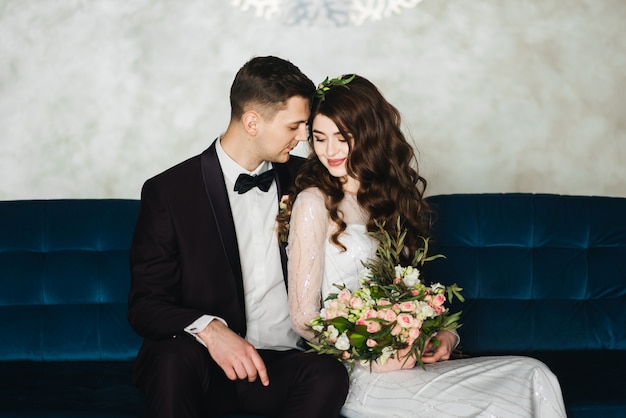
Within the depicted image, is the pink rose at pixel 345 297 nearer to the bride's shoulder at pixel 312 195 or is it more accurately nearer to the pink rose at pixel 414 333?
the pink rose at pixel 414 333

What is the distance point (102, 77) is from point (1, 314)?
1521mm

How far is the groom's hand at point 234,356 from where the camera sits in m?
2.62

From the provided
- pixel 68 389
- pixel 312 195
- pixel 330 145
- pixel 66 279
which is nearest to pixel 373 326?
pixel 312 195

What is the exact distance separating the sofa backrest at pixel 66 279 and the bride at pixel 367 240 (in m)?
0.91

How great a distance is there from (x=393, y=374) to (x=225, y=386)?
61 cm

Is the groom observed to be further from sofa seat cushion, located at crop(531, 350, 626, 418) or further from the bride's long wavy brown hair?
sofa seat cushion, located at crop(531, 350, 626, 418)

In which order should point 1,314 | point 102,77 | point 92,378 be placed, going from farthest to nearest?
point 102,77 → point 1,314 → point 92,378

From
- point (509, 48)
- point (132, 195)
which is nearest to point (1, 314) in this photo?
point (132, 195)

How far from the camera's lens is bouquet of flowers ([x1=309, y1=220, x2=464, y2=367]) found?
2559mm

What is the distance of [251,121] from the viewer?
3123 millimetres

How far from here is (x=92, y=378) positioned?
3.16 meters

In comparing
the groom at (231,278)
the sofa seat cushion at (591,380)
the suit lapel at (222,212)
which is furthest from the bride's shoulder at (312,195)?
the sofa seat cushion at (591,380)

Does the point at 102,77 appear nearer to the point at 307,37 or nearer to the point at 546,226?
the point at 307,37

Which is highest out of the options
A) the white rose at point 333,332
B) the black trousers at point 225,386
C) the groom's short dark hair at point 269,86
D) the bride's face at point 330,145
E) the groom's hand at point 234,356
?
the groom's short dark hair at point 269,86
